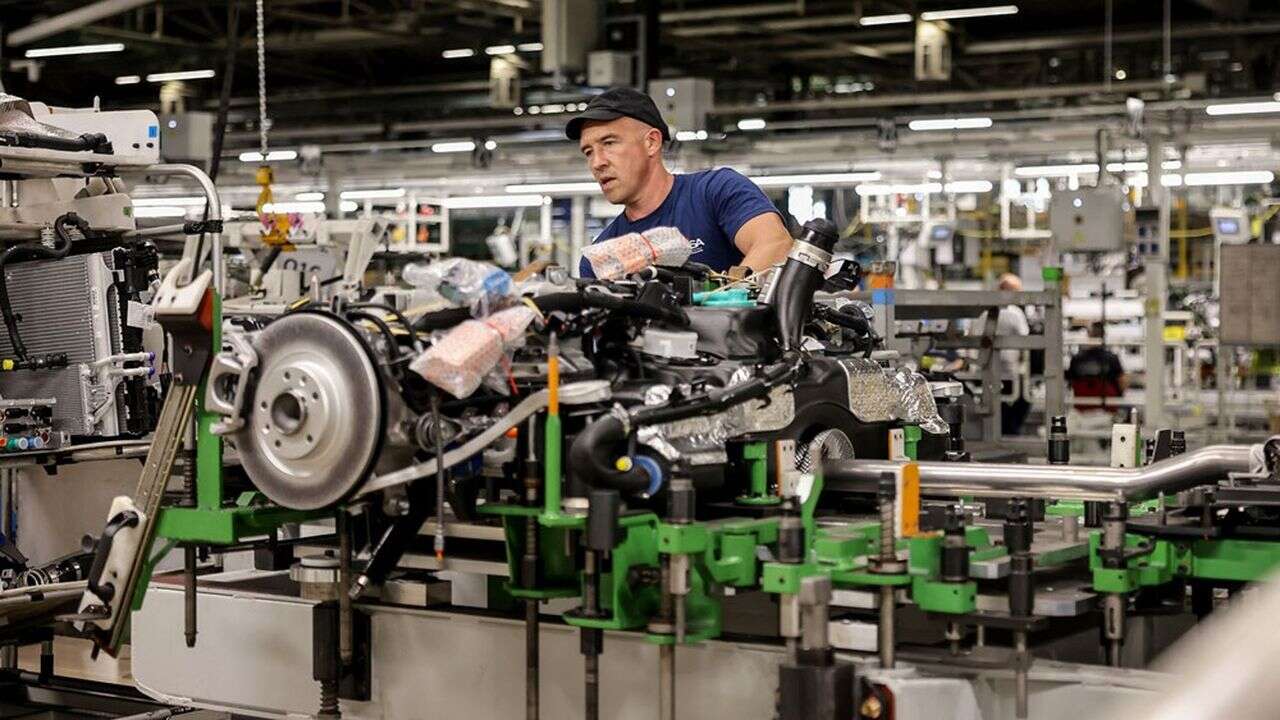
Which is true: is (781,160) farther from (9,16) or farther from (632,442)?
(632,442)

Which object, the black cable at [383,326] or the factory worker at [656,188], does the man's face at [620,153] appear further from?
the black cable at [383,326]

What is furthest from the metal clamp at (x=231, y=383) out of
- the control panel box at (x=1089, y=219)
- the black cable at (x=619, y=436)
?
the control panel box at (x=1089, y=219)

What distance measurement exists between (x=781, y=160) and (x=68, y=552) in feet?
31.5

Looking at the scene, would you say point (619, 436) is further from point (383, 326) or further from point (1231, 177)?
point (1231, 177)

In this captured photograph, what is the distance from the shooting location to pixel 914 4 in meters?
14.8

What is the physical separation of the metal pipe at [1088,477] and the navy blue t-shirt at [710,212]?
117 cm

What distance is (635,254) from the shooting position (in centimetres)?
355

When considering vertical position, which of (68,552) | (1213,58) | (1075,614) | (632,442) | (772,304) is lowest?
(68,552)

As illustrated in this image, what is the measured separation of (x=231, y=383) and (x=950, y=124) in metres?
11.2

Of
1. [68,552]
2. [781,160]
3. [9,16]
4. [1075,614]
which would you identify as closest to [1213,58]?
[781,160]

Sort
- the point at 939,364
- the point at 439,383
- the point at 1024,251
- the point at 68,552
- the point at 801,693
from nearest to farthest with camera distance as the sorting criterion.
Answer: the point at 801,693 < the point at 439,383 < the point at 68,552 < the point at 939,364 < the point at 1024,251

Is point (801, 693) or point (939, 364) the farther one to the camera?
point (939, 364)

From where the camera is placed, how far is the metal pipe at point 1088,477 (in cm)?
294

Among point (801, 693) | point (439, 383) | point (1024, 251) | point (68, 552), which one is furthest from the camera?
point (1024, 251)
